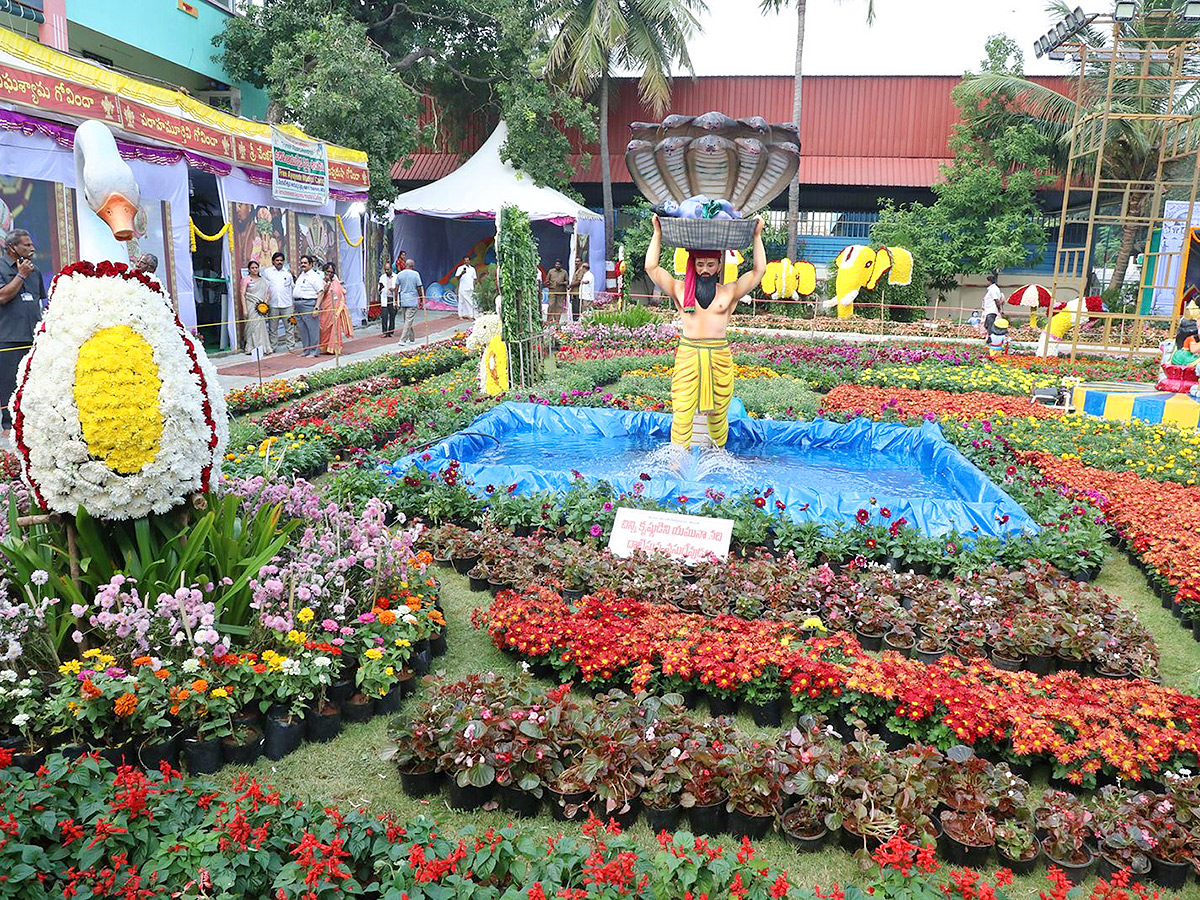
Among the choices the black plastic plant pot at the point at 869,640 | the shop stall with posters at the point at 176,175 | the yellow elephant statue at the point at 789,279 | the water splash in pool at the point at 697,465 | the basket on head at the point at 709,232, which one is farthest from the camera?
the yellow elephant statue at the point at 789,279

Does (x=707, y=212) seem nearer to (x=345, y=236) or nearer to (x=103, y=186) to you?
(x=103, y=186)

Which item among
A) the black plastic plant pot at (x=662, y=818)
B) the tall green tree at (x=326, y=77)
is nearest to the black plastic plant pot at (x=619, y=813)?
the black plastic plant pot at (x=662, y=818)

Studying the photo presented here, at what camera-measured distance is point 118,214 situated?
4309 millimetres

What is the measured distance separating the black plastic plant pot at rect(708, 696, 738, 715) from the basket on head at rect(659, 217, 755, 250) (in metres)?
4.59

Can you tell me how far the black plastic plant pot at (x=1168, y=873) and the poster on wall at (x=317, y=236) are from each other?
57.7 feet

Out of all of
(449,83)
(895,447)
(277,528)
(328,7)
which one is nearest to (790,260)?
(449,83)

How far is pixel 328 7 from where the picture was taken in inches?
846

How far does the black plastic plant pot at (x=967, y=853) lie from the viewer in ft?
11.0

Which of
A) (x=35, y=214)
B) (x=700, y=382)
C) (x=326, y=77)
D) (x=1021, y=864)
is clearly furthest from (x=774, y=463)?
(x=326, y=77)

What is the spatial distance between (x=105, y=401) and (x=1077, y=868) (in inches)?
177

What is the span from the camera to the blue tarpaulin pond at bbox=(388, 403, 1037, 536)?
6.83 meters

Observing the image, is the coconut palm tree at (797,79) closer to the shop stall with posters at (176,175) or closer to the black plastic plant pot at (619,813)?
the shop stall with posters at (176,175)

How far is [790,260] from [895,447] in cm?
1570

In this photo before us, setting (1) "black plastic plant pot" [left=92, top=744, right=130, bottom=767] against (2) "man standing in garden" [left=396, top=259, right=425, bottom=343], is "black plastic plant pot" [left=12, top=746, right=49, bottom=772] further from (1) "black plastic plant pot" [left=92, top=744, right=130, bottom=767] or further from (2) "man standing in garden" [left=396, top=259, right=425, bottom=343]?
(2) "man standing in garden" [left=396, top=259, right=425, bottom=343]
